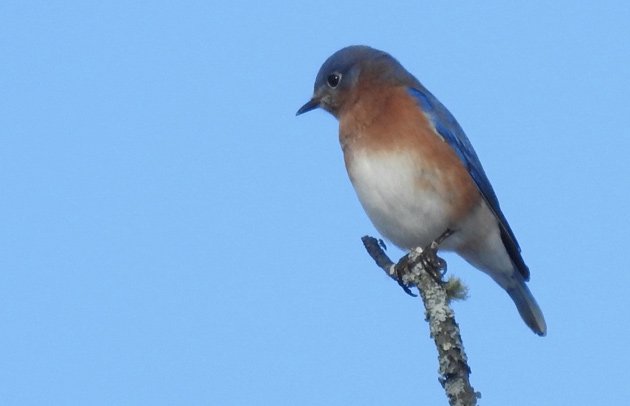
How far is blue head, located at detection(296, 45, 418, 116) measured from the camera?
1117 centimetres

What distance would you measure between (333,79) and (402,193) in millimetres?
2108

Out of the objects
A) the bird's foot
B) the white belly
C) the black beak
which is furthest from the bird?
the bird's foot

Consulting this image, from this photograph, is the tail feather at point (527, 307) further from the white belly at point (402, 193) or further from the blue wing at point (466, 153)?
the white belly at point (402, 193)

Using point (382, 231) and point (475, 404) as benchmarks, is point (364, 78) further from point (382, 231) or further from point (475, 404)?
point (475, 404)

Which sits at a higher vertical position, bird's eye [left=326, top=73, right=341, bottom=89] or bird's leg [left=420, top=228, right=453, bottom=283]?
bird's eye [left=326, top=73, right=341, bottom=89]

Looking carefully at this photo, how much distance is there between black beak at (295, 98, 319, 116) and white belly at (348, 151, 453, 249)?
155 cm

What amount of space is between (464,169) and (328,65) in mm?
2154

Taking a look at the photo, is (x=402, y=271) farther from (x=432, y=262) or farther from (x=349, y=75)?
(x=349, y=75)

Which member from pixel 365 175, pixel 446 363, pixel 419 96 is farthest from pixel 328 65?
pixel 446 363

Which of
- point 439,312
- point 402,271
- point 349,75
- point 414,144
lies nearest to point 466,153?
point 414,144

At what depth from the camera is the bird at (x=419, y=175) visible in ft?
32.5

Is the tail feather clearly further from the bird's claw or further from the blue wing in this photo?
the bird's claw

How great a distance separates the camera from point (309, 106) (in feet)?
38.1

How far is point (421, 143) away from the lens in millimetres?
10023
